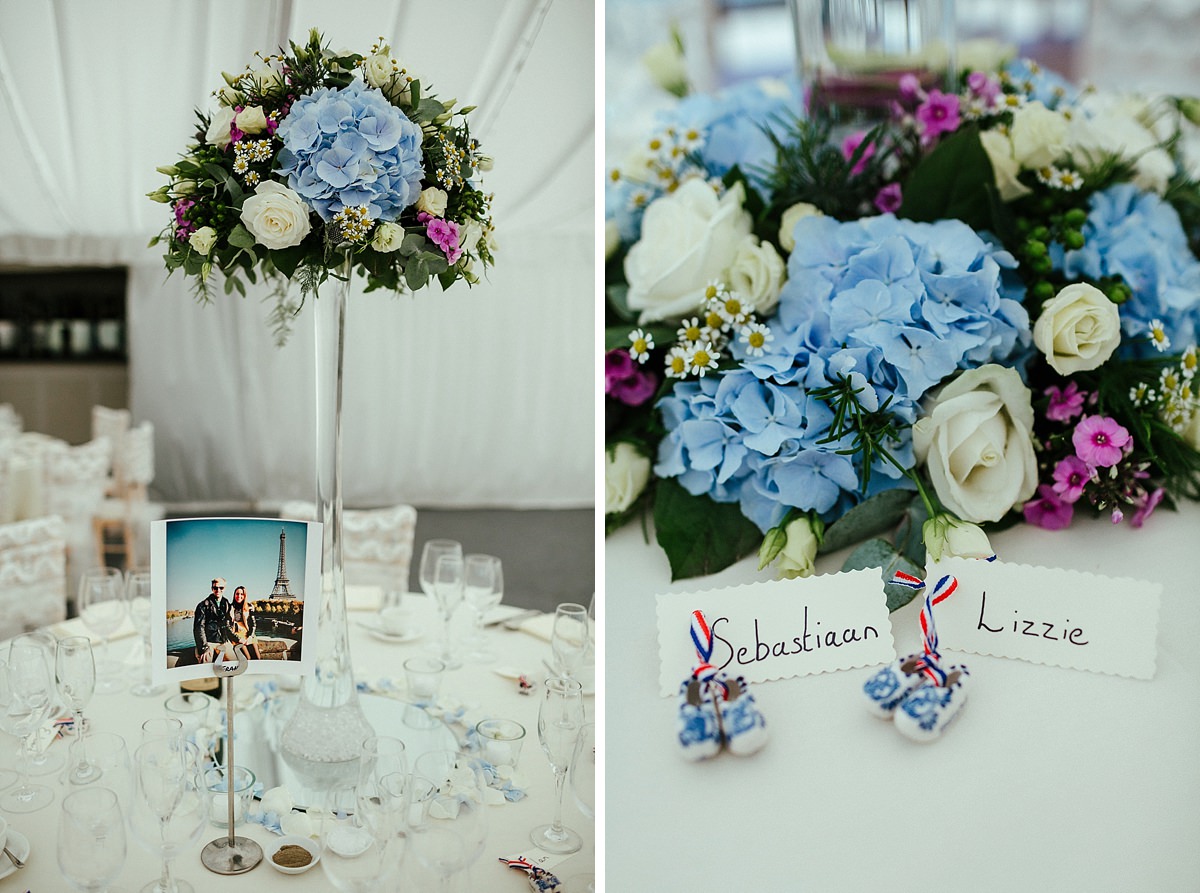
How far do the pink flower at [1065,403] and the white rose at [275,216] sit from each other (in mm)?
875


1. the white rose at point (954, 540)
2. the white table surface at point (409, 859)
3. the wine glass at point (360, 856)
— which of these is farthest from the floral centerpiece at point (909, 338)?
the wine glass at point (360, 856)

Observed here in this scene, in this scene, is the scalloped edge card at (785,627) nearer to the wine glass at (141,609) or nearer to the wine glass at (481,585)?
the wine glass at (481,585)

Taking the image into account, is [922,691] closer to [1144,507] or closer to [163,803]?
[1144,507]

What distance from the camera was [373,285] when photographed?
108cm

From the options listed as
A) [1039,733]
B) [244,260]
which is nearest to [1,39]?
[244,260]

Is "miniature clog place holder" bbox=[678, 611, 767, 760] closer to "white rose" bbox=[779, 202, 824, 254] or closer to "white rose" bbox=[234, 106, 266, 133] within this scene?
"white rose" bbox=[779, 202, 824, 254]

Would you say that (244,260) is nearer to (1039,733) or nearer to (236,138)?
(236,138)

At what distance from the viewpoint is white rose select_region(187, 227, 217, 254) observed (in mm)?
927

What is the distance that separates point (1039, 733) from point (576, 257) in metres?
4.49

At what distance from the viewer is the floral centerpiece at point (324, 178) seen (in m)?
0.91

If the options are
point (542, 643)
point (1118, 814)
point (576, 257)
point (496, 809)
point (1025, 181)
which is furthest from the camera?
point (576, 257)

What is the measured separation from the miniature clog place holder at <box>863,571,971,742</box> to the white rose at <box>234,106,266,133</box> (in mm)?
843

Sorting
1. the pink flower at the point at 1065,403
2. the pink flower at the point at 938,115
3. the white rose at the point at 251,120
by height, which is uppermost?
the pink flower at the point at 938,115

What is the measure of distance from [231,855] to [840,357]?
79cm
